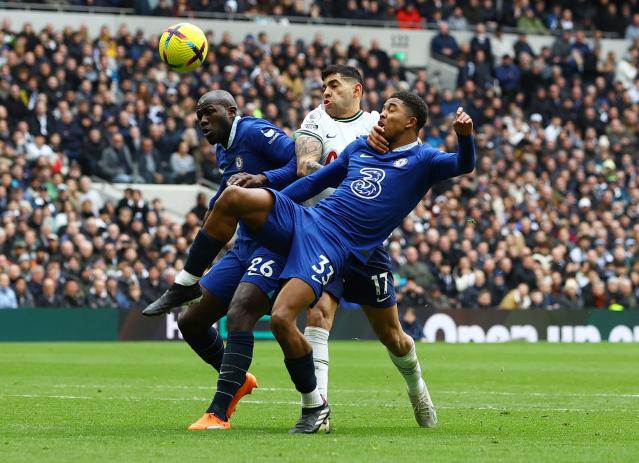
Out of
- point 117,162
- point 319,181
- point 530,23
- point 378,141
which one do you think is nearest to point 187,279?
point 319,181

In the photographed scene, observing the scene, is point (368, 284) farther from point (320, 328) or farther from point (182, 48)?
point (182, 48)

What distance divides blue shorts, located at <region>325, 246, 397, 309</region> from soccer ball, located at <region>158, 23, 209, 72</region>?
9.97 ft

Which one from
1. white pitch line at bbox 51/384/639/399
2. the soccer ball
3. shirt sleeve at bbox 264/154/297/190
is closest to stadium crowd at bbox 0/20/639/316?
white pitch line at bbox 51/384/639/399

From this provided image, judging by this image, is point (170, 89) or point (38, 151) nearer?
point (38, 151)

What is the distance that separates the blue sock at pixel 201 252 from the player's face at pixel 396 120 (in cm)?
147

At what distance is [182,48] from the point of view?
1169 centimetres

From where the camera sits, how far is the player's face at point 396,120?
955 centimetres

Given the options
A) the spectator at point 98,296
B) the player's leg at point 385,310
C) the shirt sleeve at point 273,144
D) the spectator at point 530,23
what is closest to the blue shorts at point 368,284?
the player's leg at point 385,310

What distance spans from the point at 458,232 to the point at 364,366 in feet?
33.7

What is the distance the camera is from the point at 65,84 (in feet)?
89.4

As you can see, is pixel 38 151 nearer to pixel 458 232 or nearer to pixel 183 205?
pixel 183 205

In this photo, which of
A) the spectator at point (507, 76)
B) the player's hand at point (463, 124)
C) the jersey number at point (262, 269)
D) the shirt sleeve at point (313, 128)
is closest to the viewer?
the player's hand at point (463, 124)

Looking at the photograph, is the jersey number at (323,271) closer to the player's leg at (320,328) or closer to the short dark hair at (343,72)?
the player's leg at (320,328)

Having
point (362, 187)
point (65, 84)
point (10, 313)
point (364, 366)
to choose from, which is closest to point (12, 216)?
Answer: point (10, 313)
